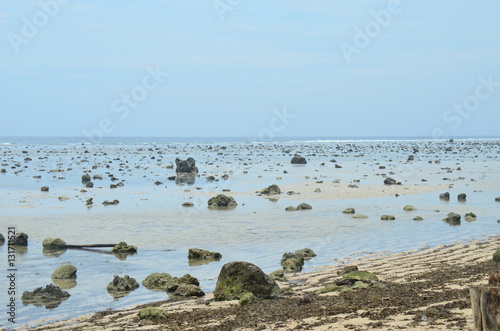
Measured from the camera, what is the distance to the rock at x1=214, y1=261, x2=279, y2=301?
43.7 feet

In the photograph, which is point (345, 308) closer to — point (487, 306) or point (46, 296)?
point (487, 306)

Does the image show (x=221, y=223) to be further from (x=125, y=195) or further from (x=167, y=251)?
(x=125, y=195)

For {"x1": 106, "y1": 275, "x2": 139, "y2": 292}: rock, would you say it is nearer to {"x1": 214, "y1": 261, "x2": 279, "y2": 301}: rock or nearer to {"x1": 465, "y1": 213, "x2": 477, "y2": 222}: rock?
{"x1": 214, "y1": 261, "x2": 279, "y2": 301}: rock

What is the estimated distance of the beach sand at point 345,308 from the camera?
33.5 ft

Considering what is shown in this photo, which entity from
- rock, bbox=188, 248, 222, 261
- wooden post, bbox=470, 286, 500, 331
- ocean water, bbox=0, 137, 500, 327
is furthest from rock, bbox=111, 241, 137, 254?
wooden post, bbox=470, 286, 500, 331

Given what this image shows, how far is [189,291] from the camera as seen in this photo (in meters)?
14.4

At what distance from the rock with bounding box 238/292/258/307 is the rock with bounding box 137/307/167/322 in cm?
165

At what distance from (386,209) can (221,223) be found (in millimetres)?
9461

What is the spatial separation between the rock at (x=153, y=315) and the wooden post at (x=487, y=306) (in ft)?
20.9

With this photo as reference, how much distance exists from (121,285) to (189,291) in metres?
2.07

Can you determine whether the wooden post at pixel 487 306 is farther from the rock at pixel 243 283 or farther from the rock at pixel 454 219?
the rock at pixel 454 219

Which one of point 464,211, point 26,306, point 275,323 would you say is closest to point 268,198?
point 464,211

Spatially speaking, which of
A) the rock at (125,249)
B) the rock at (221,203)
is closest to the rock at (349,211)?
the rock at (221,203)

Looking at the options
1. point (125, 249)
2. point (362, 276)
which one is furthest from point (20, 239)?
point (362, 276)
